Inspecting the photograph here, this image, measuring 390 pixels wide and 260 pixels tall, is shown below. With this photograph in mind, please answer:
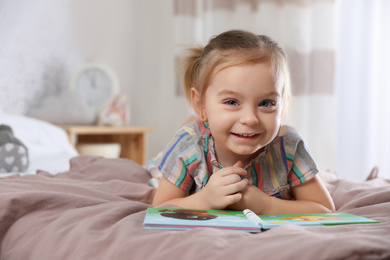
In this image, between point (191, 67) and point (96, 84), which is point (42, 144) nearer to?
point (191, 67)

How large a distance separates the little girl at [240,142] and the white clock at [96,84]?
78.1 inches

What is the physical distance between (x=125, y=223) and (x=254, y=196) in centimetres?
29

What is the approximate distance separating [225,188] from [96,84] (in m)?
2.34

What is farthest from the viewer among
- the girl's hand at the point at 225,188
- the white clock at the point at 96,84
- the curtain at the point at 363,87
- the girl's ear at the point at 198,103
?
the white clock at the point at 96,84

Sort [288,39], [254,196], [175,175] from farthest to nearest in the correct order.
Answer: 1. [288,39]
2. [175,175]
3. [254,196]

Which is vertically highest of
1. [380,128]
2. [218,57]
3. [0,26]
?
[0,26]

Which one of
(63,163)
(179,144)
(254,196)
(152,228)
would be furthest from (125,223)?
(63,163)

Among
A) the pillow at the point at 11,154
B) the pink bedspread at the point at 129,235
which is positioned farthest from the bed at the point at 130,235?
the pillow at the point at 11,154

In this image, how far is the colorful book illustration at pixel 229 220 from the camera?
2.22 ft

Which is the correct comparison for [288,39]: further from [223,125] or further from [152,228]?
[152,228]

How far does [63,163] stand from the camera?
1.78 metres

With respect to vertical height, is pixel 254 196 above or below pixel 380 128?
above

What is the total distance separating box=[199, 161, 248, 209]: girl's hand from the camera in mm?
840

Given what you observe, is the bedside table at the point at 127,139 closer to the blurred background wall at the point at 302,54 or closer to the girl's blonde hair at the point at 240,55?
the blurred background wall at the point at 302,54
